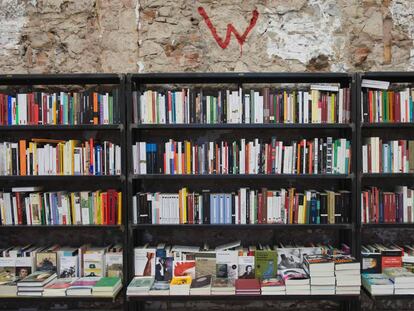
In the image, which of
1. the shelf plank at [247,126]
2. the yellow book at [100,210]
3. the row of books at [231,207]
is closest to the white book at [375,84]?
the shelf plank at [247,126]

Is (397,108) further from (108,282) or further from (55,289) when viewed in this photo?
(55,289)

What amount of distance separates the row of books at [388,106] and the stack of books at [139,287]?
2033 millimetres

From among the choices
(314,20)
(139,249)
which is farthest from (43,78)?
(314,20)

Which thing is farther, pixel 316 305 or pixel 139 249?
pixel 316 305

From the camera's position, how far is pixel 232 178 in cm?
275

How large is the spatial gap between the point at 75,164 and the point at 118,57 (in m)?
0.98

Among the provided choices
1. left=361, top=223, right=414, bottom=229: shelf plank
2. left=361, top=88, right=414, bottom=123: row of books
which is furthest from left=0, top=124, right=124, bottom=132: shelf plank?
left=361, top=223, right=414, bottom=229: shelf plank

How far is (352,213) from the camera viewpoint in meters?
2.68

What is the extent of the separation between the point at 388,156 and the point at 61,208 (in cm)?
255

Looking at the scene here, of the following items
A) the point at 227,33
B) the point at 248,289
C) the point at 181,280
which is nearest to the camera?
the point at 248,289

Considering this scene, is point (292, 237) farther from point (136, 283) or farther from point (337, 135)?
point (136, 283)

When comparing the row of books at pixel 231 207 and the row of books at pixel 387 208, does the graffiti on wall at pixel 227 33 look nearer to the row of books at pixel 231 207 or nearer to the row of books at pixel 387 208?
the row of books at pixel 231 207

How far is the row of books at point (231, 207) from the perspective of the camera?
2721 millimetres

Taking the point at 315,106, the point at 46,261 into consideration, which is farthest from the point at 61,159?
the point at 315,106
